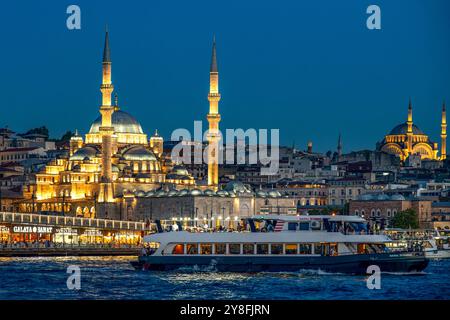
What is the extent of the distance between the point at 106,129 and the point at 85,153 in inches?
440

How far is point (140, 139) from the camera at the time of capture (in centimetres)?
11194

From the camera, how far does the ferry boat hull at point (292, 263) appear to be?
164ft

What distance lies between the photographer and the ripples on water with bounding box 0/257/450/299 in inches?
1686

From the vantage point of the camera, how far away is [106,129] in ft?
314

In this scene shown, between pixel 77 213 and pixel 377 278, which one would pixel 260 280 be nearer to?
pixel 377 278

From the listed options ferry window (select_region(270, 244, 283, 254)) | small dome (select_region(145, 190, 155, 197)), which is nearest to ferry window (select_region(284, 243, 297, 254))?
ferry window (select_region(270, 244, 283, 254))

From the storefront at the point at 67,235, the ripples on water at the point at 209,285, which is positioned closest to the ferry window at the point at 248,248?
the ripples on water at the point at 209,285

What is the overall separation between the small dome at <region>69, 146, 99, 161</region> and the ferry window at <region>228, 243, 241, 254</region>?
54.3 m

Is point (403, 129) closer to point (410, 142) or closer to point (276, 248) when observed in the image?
point (410, 142)

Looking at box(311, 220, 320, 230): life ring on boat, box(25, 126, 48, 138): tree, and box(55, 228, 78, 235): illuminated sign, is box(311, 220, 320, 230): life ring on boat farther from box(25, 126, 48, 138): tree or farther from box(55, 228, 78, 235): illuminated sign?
box(25, 126, 48, 138): tree

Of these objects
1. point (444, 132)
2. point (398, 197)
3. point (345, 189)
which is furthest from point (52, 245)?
point (444, 132)

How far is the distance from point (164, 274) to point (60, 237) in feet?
109

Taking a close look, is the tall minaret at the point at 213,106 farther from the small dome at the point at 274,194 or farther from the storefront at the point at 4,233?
the storefront at the point at 4,233

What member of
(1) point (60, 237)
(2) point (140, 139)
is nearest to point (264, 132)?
(2) point (140, 139)
